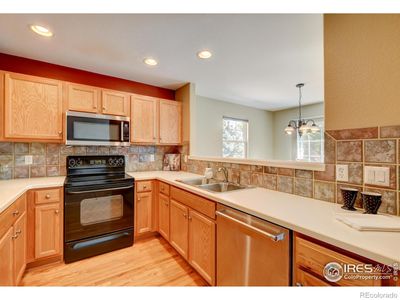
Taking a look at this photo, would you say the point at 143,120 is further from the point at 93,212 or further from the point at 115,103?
the point at 93,212

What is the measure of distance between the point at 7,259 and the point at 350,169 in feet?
8.10

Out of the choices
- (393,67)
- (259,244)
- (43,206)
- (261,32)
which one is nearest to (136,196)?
(43,206)

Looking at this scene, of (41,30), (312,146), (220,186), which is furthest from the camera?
(312,146)

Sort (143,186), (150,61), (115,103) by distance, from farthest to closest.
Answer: (115,103) < (143,186) < (150,61)

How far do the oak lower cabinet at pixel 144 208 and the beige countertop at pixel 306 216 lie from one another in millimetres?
823

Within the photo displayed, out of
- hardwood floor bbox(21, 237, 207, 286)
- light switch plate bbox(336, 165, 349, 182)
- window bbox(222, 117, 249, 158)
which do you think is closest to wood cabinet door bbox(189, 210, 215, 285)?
hardwood floor bbox(21, 237, 207, 286)

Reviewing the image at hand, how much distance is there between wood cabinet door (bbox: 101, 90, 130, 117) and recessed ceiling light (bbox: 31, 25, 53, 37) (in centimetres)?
79

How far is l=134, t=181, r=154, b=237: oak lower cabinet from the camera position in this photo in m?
2.35

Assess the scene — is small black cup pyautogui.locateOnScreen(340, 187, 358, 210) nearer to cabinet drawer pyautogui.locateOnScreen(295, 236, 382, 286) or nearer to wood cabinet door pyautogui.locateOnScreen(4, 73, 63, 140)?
cabinet drawer pyautogui.locateOnScreen(295, 236, 382, 286)

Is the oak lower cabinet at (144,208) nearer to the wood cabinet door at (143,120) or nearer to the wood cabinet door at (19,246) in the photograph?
the wood cabinet door at (143,120)

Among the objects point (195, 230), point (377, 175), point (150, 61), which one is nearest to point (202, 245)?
point (195, 230)

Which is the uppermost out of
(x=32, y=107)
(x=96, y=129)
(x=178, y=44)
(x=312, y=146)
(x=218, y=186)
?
(x=178, y=44)

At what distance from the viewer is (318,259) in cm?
86

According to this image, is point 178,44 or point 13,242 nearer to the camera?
point 13,242
